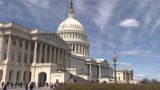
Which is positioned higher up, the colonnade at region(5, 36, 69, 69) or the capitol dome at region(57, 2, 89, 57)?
the capitol dome at region(57, 2, 89, 57)

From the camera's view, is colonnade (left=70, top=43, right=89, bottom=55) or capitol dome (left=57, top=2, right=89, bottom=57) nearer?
colonnade (left=70, top=43, right=89, bottom=55)

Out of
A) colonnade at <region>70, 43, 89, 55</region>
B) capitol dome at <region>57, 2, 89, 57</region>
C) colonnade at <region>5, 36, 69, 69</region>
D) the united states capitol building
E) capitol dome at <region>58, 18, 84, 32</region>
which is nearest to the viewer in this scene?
the united states capitol building

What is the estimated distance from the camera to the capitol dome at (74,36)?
5896 inches

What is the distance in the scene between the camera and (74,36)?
15250 centimetres

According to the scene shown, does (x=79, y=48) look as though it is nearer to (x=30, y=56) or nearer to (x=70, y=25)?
(x=70, y=25)

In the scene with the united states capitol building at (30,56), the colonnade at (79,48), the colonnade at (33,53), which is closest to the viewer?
the united states capitol building at (30,56)

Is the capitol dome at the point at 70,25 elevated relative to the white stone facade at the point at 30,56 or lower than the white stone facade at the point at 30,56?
elevated

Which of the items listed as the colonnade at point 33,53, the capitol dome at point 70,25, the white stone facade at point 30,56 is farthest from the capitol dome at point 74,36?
the colonnade at point 33,53

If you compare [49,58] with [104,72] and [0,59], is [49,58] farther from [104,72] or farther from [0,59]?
[104,72]

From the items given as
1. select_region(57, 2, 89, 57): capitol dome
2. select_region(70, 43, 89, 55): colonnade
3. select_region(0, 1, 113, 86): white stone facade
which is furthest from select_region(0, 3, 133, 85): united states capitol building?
select_region(57, 2, 89, 57): capitol dome

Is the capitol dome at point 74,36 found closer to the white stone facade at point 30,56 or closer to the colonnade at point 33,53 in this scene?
the white stone facade at point 30,56

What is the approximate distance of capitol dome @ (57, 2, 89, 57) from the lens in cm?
14975

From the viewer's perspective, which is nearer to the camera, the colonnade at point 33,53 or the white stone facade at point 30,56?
the white stone facade at point 30,56

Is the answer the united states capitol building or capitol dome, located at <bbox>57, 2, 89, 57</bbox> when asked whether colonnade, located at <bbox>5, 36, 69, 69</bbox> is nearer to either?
the united states capitol building
